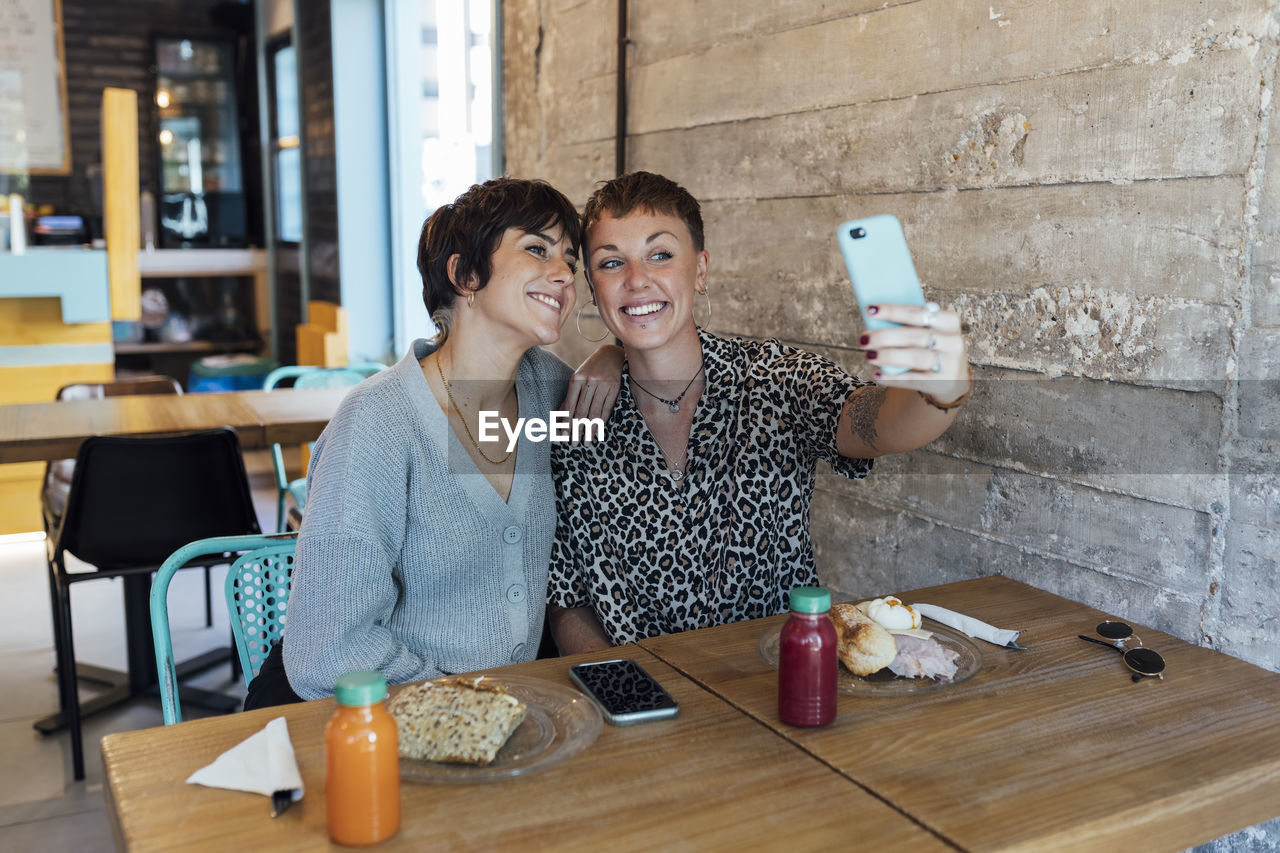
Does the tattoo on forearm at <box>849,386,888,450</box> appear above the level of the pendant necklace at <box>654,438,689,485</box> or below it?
above

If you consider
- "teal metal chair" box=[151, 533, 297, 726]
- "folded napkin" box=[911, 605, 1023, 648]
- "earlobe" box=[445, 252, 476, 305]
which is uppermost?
"earlobe" box=[445, 252, 476, 305]

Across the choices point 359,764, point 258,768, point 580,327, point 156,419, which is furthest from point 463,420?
point 156,419

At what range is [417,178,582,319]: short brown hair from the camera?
180 centimetres

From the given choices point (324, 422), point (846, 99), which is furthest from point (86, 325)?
point (846, 99)

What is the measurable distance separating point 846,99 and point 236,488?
6.13 feet

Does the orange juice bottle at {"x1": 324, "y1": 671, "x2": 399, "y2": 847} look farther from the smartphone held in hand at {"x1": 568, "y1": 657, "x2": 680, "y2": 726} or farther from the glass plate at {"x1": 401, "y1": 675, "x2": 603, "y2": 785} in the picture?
the smartphone held in hand at {"x1": 568, "y1": 657, "x2": 680, "y2": 726}

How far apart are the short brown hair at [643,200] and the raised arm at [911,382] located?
1.53 feet

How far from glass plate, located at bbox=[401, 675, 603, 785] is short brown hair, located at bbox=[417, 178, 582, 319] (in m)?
0.76

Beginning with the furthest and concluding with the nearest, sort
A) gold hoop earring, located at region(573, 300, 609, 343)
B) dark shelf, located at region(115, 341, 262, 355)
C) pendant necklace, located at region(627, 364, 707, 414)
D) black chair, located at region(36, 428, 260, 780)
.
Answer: dark shelf, located at region(115, 341, 262, 355) < gold hoop earring, located at region(573, 300, 609, 343) < black chair, located at region(36, 428, 260, 780) < pendant necklace, located at region(627, 364, 707, 414)

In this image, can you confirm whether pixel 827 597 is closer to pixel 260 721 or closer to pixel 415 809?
pixel 415 809

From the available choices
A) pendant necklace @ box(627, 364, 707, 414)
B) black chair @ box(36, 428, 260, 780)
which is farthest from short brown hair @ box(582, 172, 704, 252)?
black chair @ box(36, 428, 260, 780)

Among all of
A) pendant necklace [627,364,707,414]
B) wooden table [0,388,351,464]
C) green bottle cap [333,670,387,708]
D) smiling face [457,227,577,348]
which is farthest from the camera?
wooden table [0,388,351,464]

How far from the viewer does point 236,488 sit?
2.85 meters

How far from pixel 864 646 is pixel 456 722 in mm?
549
